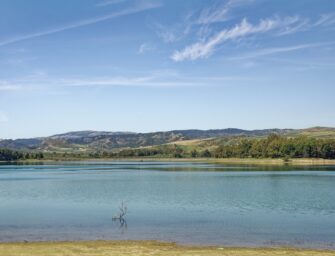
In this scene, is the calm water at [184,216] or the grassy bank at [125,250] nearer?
the grassy bank at [125,250]

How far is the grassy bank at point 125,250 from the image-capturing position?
95.2 ft

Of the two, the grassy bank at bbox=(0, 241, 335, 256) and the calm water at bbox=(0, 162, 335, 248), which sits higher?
the grassy bank at bbox=(0, 241, 335, 256)

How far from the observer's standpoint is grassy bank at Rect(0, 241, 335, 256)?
1142 inches

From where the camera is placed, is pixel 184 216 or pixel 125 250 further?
pixel 184 216

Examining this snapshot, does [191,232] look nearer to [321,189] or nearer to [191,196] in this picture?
[191,196]

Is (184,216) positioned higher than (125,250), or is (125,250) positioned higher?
(125,250)

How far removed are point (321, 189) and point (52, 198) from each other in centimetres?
4166

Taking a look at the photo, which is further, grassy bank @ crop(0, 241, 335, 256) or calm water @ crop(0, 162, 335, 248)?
calm water @ crop(0, 162, 335, 248)

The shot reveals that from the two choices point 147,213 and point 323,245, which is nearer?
point 323,245

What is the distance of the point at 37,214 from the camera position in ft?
168

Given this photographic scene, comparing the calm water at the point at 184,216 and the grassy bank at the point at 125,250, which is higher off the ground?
the grassy bank at the point at 125,250

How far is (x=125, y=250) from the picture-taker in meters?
30.3

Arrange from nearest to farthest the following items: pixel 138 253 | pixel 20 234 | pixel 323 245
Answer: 1. pixel 138 253
2. pixel 323 245
3. pixel 20 234

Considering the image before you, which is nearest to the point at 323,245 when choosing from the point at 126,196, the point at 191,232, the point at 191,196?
the point at 191,232
